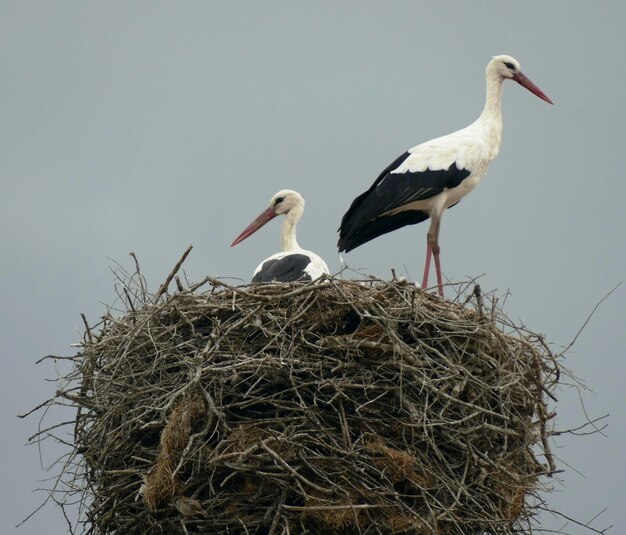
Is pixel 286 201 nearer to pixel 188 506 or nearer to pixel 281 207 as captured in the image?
pixel 281 207

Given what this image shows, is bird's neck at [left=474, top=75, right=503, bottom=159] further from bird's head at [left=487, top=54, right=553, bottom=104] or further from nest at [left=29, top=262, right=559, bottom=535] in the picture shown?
nest at [left=29, top=262, right=559, bottom=535]

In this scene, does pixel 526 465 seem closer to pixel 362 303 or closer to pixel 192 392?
pixel 362 303

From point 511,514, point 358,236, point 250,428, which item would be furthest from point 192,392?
point 358,236

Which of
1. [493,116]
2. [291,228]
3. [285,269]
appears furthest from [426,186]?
[291,228]

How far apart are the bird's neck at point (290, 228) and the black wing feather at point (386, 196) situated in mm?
973

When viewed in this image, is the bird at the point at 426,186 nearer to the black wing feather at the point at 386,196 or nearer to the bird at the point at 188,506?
the black wing feather at the point at 386,196

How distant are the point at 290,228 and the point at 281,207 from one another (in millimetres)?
290

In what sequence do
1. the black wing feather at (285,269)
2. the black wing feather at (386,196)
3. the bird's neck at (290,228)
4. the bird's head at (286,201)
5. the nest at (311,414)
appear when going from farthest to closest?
the bird's head at (286,201) → the bird's neck at (290,228) → the black wing feather at (386,196) → the black wing feather at (285,269) → the nest at (311,414)

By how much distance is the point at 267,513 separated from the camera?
25.3 ft

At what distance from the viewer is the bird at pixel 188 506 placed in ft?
25.6

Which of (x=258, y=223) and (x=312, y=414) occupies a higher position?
(x=258, y=223)

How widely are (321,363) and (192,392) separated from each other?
0.71m

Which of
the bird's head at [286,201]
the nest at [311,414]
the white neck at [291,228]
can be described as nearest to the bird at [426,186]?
the white neck at [291,228]

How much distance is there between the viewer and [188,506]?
780 centimetres
